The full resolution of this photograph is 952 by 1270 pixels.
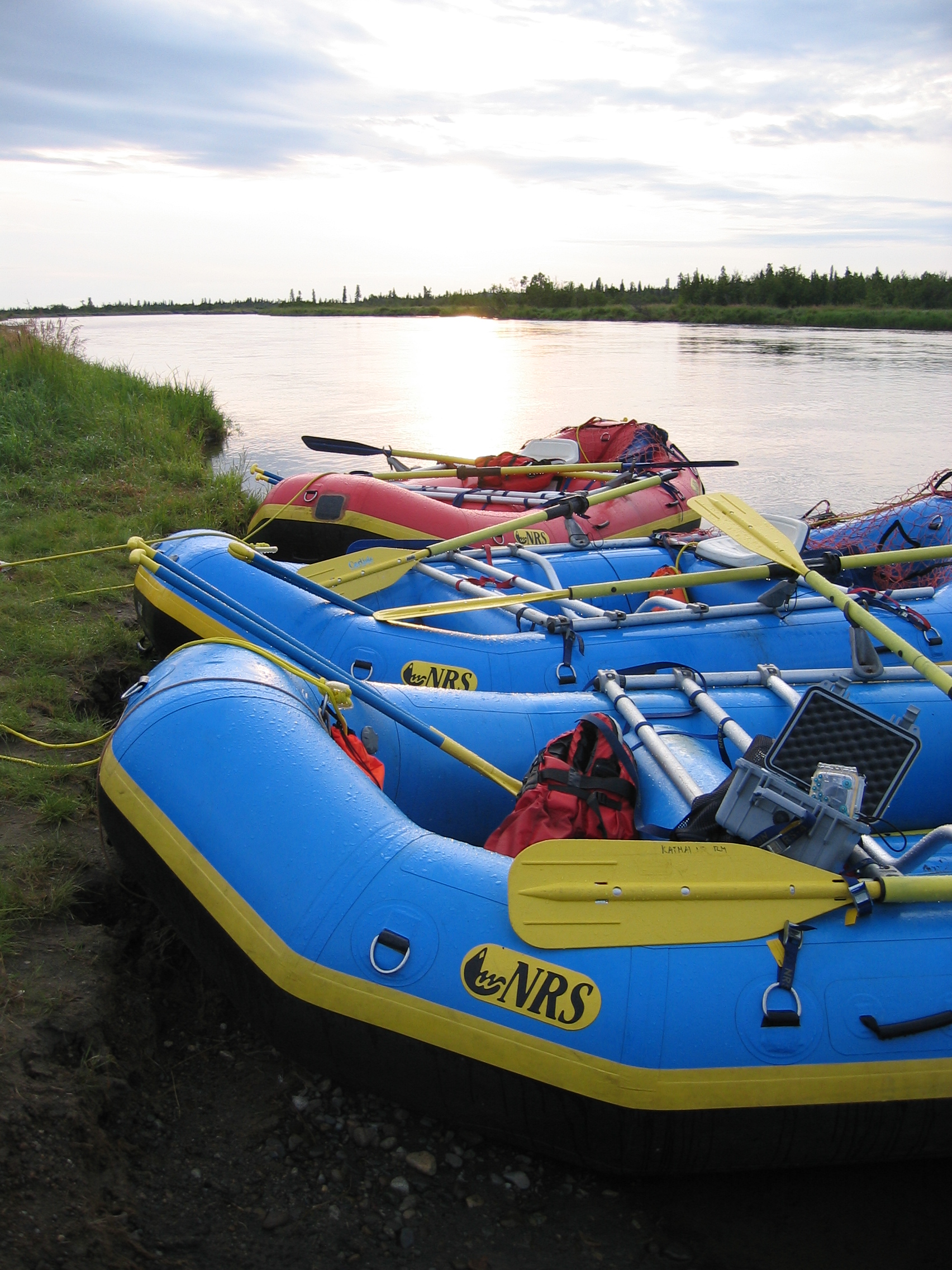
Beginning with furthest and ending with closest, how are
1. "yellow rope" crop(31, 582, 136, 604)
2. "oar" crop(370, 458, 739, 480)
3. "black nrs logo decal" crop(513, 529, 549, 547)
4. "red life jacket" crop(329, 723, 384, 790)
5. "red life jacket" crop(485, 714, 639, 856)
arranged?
"oar" crop(370, 458, 739, 480)
"black nrs logo decal" crop(513, 529, 549, 547)
"yellow rope" crop(31, 582, 136, 604)
"red life jacket" crop(329, 723, 384, 790)
"red life jacket" crop(485, 714, 639, 856)

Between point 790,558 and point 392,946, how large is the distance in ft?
7.52

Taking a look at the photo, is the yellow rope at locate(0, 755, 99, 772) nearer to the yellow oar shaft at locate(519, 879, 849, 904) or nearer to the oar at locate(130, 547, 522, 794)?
the oar at locate(130, 547, 522, 794)

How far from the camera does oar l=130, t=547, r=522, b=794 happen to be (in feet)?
9.20

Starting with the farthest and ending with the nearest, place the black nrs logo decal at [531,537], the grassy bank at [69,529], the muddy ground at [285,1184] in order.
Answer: the black nrs logo decal at [531,537] < the grassy bank at [69,529] < the muddy ground at [285,1184]

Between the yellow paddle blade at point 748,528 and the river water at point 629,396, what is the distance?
5.50 metres

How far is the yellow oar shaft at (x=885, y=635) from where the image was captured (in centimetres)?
263

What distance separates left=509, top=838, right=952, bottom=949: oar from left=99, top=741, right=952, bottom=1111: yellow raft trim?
23 cm

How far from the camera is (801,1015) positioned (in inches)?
75.6

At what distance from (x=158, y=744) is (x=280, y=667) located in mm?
535

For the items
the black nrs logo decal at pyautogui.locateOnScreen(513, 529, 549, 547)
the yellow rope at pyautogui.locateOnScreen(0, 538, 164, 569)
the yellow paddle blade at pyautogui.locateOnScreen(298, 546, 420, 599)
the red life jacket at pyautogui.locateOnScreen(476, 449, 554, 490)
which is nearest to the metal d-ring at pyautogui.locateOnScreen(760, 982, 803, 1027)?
the yellow rope at pyautogui.locateOnScreen(0, 538, 164, 569)

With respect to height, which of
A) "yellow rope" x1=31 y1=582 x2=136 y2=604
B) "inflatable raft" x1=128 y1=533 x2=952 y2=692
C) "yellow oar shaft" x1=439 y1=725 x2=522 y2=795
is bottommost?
"yellow oar shaft" x1=439 y1=725 x2=522 y2=795

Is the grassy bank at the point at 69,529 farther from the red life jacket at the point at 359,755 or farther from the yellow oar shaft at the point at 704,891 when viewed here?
the yellow oar shaft at the point at 704,891

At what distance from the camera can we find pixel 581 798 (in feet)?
8.39

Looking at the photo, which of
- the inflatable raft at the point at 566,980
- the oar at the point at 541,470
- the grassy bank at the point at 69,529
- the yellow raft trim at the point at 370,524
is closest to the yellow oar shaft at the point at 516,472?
the oar at the point at 541,470
